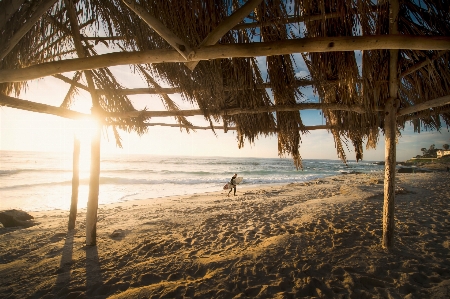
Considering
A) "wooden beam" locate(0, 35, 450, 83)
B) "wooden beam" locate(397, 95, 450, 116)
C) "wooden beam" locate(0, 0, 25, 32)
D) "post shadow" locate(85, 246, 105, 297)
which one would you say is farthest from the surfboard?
"wooden beam" locate(0, 0, 25, 32)

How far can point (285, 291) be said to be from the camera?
2.44 m

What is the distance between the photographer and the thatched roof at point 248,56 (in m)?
1.47

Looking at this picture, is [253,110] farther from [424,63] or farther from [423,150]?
[423,150]

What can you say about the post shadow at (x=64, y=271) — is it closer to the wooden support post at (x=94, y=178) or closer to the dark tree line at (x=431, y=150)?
the wooden support post at (x=94, y=178)

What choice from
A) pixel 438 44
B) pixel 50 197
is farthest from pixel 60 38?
pixel 50 197

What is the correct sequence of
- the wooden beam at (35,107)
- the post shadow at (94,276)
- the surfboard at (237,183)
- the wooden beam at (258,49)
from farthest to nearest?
the surfboard at (237,183)
the post shadow at (94,276)
the wooden beam at (35,107)
the wooden beam at (258,49)

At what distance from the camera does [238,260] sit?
3.20 metres

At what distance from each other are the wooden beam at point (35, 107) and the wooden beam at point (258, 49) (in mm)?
1069

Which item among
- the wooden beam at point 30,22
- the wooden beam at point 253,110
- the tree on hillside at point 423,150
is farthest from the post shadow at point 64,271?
the tree on hillside at point 423,150

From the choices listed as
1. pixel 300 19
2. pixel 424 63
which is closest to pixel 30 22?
pixel 300 19

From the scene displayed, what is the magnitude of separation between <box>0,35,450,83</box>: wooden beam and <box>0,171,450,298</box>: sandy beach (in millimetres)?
2412

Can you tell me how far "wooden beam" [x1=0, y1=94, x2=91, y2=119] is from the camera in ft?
8.09

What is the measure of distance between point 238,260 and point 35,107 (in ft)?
11.4

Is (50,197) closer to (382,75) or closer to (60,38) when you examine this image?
(60,38)
